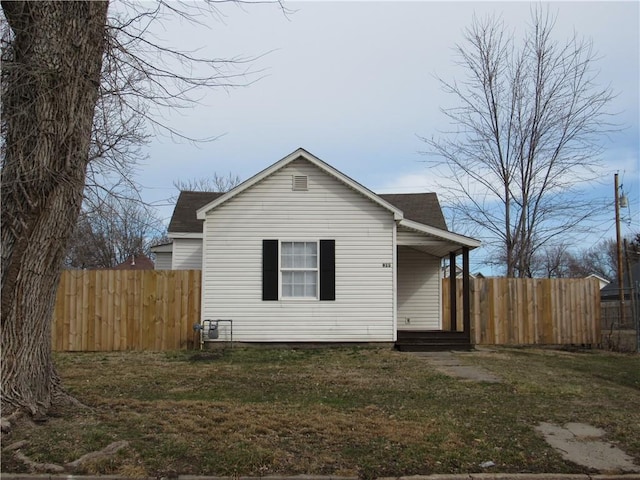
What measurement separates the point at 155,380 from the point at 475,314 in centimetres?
1011

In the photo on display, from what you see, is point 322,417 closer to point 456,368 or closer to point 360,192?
point 456,368

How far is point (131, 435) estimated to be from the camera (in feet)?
18.0

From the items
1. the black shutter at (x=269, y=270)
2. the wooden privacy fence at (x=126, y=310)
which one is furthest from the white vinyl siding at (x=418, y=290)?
the wooden privacy fence at (x=126, y=310)

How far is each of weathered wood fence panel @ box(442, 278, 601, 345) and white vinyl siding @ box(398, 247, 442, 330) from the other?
4.11ft

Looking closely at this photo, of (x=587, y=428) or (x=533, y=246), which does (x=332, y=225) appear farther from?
(x=533, y=246)

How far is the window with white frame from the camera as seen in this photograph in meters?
14.0

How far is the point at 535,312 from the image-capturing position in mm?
16016

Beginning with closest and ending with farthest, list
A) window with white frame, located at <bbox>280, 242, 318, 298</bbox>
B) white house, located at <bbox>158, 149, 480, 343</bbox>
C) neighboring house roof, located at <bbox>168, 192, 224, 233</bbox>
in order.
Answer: white house, located at <bbox>158, 149, 480, 343</bbox> < window with white frame, located at <bbox>280, 242, 318, 298</bbox> < neighboring house roof, located at <bbox>168, 192, 224, 233</bbox>

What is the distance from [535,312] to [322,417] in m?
11.4

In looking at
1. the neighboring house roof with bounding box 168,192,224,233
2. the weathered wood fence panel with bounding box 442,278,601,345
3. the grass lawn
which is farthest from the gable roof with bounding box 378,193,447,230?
the grass lawn

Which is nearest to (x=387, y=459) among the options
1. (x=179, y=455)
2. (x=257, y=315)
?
(x=179, y=455)

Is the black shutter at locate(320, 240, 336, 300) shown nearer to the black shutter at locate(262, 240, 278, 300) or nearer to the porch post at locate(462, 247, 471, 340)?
the black shutter at locate(262, 240, 278, 300)

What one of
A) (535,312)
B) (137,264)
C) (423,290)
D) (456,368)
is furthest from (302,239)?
(137,264)

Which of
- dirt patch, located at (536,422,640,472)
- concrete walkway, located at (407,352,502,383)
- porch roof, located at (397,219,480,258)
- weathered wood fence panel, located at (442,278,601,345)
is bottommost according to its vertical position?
dirt patch, located at (536,422,640,472)
